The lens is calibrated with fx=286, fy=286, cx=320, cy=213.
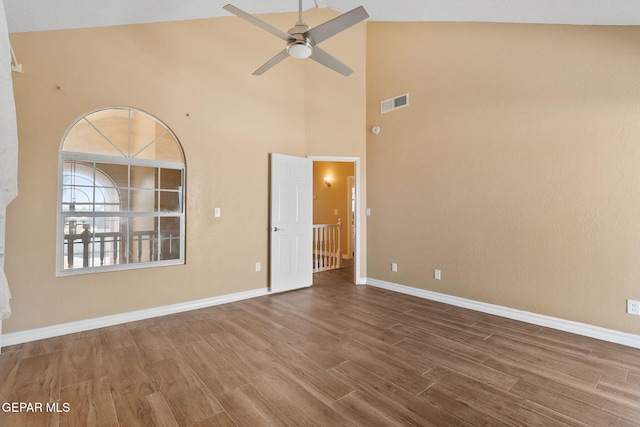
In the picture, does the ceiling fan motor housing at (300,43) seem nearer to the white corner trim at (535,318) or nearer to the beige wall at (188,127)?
the beige wall at (188,127)

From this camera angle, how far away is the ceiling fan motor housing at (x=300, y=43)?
238 centimetres

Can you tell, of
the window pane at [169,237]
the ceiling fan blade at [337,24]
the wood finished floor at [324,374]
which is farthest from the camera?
the window pane at [169,237]

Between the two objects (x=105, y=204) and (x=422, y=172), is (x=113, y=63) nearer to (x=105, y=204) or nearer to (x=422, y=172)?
(x=105, y=204)

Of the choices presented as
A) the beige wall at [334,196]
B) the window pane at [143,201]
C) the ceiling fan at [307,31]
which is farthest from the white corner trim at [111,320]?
the beige wall at [334,196]

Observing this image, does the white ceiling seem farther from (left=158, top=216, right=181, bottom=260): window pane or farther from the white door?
(left=158, top=216, right=181, bottom=260): window pane

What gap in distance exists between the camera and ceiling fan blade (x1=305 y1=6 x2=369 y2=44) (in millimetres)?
2088

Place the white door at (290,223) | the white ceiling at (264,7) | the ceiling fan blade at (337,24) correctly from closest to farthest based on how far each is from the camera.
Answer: the ceiling fan blade at (337,24) < the white ceiling at (264,7) < the white door at (290,223)

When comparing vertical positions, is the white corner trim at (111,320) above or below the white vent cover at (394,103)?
below

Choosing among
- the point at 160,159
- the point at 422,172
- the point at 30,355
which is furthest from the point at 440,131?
the point at 30,355

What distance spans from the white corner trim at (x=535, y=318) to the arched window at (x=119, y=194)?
3337 millimetres

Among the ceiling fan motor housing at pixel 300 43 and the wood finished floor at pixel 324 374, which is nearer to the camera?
the wood finished floor at pixel 324 374

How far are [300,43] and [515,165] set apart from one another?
2.71 m

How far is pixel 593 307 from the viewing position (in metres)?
2.81

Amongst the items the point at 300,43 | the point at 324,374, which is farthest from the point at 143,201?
the point at 324,374
